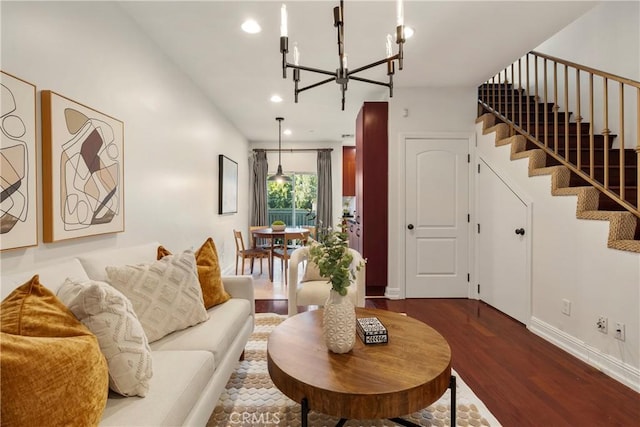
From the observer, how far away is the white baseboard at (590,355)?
2076 mm

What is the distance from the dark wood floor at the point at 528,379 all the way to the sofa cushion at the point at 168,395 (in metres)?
1.65

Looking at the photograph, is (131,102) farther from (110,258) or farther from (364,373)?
(364,373)

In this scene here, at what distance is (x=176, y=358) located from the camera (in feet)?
4.84

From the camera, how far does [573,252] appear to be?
2.59 metres

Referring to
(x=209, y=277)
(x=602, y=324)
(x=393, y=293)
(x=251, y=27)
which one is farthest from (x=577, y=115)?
(x=209, y=277)

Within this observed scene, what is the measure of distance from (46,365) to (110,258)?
1.05 m

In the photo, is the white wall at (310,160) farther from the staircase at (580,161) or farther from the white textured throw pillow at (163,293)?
the white textured throw pillow at (163,293)

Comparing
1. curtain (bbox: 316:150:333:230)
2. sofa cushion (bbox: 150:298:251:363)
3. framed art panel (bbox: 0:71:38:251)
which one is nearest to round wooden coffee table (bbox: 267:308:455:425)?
sofa cushion (bbox: 150:298:251:363)

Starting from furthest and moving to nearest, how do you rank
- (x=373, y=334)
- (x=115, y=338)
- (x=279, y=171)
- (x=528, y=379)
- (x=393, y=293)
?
(x=279, y=171)
(x=393, y=293)
(x=528, y=379)
(x=373, y=334)
(x=115, y=338)

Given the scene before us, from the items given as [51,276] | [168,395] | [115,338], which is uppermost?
[51,276]

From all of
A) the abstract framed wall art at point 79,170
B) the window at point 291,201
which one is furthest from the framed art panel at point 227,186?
the abstract framed wall art at point 79,170

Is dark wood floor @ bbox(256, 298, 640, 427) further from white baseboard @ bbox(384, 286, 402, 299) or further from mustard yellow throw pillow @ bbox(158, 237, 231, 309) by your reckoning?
mustard yellow throw pillow @ bbox(158, 237, 231, 309)

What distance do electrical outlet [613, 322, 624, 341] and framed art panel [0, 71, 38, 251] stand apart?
362cm

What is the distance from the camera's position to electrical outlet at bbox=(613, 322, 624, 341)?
2.16 meters
